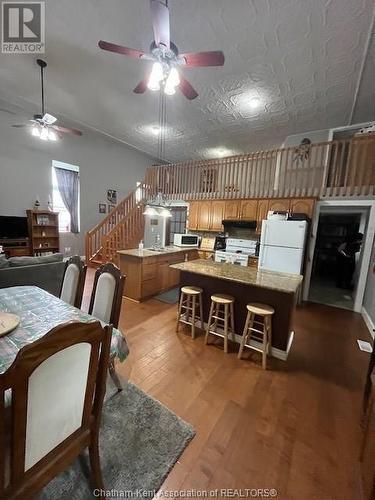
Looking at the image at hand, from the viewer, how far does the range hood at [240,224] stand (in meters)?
5.06

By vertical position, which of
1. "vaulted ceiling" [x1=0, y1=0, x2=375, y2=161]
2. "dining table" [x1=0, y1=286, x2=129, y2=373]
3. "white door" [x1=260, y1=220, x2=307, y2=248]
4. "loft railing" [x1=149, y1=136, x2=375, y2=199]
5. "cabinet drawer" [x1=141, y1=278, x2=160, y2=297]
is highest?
"vaulted ceiling" [x1=0, y1=0, x2=375, y2=161]

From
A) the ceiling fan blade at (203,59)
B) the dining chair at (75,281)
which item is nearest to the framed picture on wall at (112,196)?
the dining chair at (75,281)

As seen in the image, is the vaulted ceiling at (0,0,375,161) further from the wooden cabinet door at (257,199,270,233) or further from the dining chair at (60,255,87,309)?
the dining chair at (60,255,87,309)

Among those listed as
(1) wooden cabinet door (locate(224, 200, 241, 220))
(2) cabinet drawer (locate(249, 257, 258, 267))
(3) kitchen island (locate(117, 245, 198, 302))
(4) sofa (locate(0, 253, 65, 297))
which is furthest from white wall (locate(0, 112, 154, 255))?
(2) cabinet drawer (locate(249, 257, 258, 267))

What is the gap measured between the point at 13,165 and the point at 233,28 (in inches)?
213

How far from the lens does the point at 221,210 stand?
5.62 metres

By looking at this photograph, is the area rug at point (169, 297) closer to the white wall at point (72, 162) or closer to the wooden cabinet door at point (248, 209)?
the wooden cabinet door at point (248, 209)

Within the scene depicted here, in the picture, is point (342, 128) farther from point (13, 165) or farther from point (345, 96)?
point (13, 165)

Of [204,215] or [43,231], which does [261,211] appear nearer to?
[204,215]

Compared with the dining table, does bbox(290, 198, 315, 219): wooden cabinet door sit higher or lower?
higher

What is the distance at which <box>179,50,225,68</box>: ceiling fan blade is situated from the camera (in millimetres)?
2119

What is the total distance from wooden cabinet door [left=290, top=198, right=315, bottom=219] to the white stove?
3.65 ft

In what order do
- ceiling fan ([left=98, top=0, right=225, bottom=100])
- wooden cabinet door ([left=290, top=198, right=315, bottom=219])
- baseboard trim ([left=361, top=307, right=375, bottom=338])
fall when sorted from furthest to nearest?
wooden cabinet door ([left=290, top=198, right=315, bottom=219]), baseboard trim ([left=361, top=307, right=375, bottom=338]), ceiling fan ([left=98, top=0, right=225, bottom=100])

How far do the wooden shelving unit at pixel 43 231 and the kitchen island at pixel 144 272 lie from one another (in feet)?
9.05
